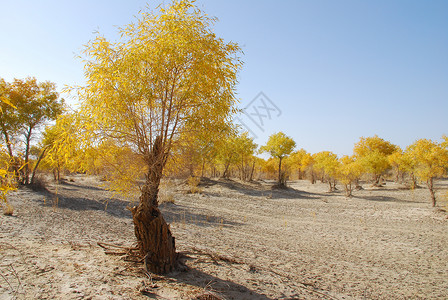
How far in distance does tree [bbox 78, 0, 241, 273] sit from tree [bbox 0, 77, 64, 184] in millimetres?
13437

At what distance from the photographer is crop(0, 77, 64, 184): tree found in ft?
49.9

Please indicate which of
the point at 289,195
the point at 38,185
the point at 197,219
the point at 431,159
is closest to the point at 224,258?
the point at 197,219

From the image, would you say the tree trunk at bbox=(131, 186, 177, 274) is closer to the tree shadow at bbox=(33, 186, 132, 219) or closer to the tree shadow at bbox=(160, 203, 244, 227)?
the tree shadow at bbox=(160, 203, 244, 227)

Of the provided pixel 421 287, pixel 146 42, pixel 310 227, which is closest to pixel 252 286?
pixel 421 287

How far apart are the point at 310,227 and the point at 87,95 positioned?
1140 centimetres

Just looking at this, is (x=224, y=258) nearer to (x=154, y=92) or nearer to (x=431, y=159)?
(x=154, y=92)

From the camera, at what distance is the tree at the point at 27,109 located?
49.9ft

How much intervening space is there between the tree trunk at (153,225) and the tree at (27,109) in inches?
538

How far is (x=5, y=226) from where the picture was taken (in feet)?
24.9

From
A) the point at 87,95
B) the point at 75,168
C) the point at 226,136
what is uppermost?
the point at 87,95

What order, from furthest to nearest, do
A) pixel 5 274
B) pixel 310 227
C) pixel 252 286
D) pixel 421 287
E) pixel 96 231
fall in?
pixel 310 227 → pixel 96 231 → pixel 421 287 → pixel 252 286 → pixel 5 274

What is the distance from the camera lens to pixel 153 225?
514cm

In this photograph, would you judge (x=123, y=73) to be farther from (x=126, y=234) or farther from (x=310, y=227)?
(x=310, y=227)

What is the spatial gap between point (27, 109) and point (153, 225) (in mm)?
15464
